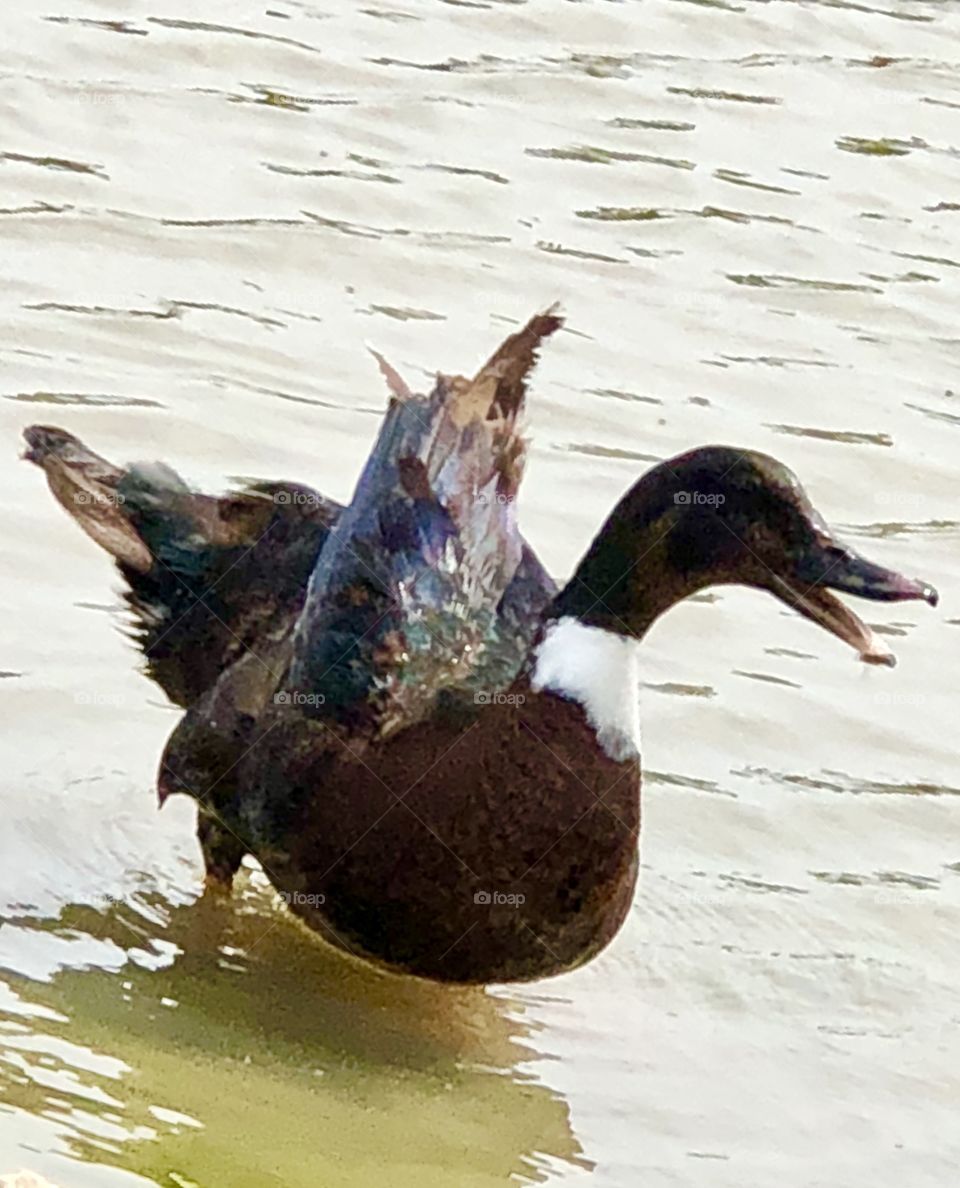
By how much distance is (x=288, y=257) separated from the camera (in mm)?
8062

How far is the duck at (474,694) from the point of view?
4410mm

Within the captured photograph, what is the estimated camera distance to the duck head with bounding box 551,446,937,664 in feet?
14.5

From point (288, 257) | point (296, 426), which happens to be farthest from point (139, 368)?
point (288, 257)

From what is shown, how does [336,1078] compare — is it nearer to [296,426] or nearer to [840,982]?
[840,982]

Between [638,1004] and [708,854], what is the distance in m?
0.62
